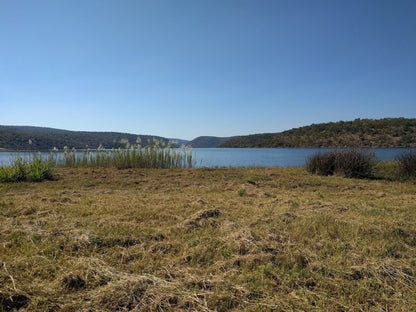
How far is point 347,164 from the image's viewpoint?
32.1 ft

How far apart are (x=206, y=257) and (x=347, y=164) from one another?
30.4 ft

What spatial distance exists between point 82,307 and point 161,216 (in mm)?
2198

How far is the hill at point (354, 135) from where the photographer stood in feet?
97.9

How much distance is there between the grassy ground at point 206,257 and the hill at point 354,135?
75.6ft

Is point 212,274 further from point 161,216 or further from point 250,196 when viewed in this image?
point 250,196

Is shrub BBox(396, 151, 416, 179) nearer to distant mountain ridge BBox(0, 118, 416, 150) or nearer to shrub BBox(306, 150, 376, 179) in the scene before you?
shrub BBox(306, 150, 376, 179)

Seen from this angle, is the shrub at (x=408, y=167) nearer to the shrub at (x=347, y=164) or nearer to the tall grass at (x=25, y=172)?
the shrub at (x=347, y=164)

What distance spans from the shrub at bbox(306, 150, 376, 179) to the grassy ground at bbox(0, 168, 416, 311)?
550 cm

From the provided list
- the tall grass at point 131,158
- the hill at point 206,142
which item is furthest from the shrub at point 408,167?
the hill at point 206,142

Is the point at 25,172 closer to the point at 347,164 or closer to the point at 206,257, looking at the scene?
the point at 206,257

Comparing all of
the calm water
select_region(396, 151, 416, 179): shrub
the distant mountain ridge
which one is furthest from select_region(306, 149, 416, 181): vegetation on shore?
the distant mountain ridge

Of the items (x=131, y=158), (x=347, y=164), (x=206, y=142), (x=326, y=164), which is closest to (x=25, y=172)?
(x=131, y=158)

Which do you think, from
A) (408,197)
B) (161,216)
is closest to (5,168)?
(161,216)

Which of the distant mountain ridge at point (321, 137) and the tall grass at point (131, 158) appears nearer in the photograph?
the tall grass at point (131, 158)
